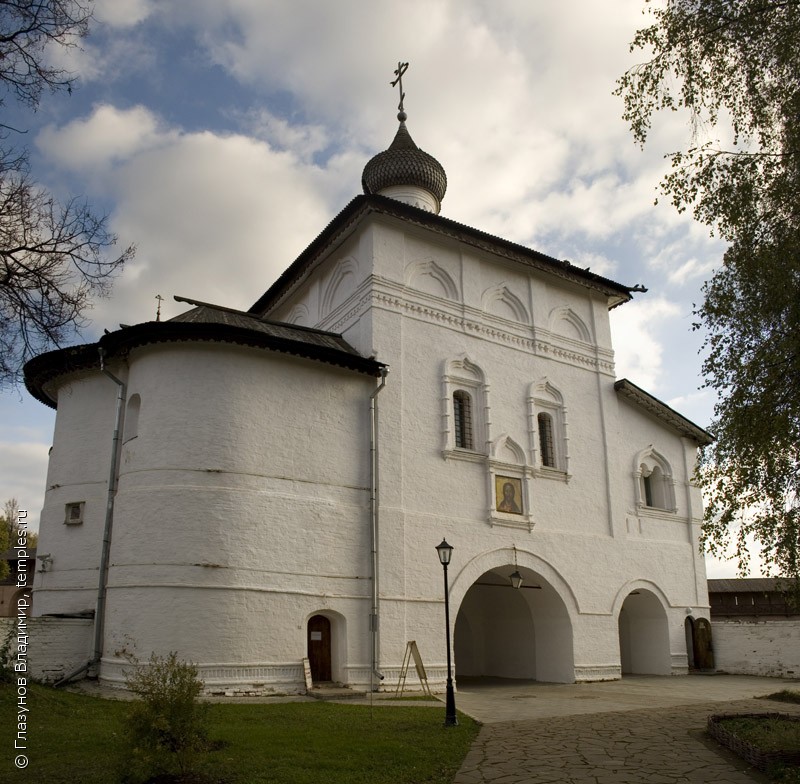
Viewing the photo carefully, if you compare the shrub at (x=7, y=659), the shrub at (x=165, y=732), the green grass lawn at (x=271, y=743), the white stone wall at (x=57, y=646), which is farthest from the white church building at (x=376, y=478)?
the shrub at (x=165, y=732)

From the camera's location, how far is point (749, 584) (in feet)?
79.9

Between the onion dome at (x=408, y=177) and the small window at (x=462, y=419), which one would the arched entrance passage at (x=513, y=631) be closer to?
the small window at (x=462, y=419)

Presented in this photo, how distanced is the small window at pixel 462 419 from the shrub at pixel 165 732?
934 centimetres

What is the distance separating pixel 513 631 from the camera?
1736 centimetres

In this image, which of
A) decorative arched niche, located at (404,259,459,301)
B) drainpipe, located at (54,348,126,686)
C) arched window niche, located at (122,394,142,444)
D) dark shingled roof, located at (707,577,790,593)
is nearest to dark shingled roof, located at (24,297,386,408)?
drainpipe, located at (54,348,126,686)

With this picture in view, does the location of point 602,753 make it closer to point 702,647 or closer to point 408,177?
point 702,647

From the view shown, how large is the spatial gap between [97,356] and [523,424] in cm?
869

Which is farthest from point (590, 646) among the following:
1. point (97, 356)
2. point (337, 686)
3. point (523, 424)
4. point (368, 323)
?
point (97, 356)

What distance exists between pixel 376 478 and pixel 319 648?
10.0 feet

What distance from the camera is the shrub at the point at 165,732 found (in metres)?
6.14

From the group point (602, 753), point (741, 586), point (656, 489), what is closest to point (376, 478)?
point (602, 753)

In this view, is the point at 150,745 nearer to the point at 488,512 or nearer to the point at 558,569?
the point at 488,512

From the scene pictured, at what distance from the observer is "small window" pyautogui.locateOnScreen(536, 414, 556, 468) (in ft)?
54.8

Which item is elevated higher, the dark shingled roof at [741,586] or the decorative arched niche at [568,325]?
the decorative arched niche at [568,325]
